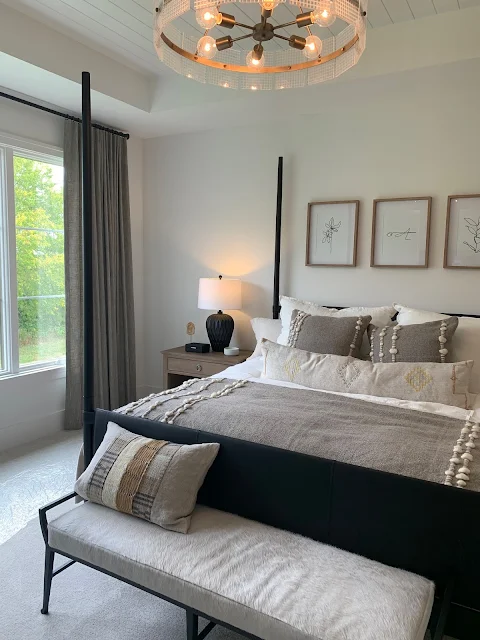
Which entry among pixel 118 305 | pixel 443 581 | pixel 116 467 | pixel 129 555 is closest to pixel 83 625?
pixel 129 555

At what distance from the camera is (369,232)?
348 cm

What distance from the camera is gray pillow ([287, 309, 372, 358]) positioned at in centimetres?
283

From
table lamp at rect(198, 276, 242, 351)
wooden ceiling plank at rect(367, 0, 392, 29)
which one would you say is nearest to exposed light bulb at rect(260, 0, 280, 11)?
wooden ceiling plank at rect(367, 0, 392, 29)

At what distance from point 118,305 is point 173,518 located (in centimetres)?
265

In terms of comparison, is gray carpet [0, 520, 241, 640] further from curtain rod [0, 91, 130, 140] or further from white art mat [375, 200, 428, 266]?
curtain rod [0, 91, 130, 140]

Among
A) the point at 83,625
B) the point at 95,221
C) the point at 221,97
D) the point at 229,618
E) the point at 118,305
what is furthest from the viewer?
the point at 118,305

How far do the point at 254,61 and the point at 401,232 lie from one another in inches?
73.9

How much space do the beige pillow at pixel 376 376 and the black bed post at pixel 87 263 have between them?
3.39 ft

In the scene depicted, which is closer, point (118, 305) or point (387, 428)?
point (387, 428)

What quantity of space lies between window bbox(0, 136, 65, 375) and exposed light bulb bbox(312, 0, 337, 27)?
2478 millimetres

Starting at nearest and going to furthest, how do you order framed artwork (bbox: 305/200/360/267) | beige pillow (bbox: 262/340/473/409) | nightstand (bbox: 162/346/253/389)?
beige pillow (bbox: 262/340/473/409), framed artwork (bbox: 305/200/360/267), nightstand (bbox: 162/346/253/389)

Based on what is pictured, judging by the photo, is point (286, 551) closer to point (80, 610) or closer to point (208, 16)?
point (80, 610)

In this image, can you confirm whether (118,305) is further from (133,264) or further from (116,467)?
(116,467)

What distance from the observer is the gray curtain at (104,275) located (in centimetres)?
365
